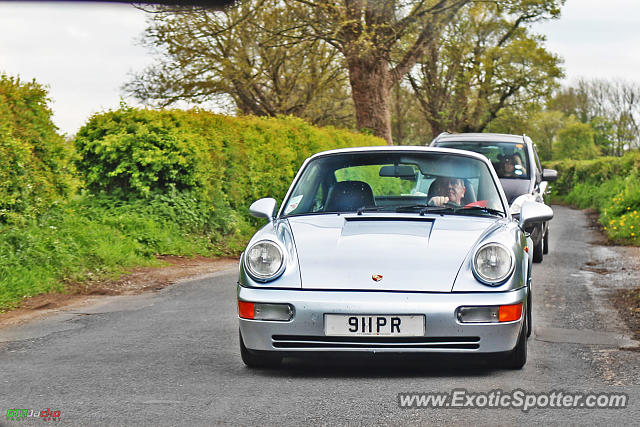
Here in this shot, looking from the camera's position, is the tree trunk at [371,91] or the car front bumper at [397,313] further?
the tree trunk at [371,91]

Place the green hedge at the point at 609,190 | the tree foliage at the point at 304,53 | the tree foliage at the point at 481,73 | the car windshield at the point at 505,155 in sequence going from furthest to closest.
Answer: the tree foliage at the point at 481,73 → the tree foliage at the point at 304,53 → the green hedge at the point at 609,190 → the car windshield at the point at 505,155

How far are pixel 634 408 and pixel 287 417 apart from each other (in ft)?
6.11

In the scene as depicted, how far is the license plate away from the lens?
531cm

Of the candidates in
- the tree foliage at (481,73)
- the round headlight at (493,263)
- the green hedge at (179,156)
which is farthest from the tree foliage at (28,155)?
the tree foliage at (481,73)

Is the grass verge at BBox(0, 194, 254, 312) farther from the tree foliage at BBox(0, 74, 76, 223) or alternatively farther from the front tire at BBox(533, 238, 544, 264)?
the front tire at BBox(533, 238, 544, 264)

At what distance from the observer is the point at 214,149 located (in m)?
15.3

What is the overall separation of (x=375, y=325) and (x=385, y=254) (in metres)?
0.49

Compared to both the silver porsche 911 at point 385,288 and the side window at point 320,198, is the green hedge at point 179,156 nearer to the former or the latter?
the side window at point 320,198

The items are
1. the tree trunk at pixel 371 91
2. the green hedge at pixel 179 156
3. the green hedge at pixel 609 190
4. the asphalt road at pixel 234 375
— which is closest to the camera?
the asphalt road at pixel 234 375

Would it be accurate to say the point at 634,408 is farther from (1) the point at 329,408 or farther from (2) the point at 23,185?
(2) the point at 23,185

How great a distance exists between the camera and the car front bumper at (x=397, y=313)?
5.31m

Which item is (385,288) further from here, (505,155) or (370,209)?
(505,155)

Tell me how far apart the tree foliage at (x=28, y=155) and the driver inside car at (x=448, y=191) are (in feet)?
17.1

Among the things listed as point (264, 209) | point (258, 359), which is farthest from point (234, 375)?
point (264, 209)
